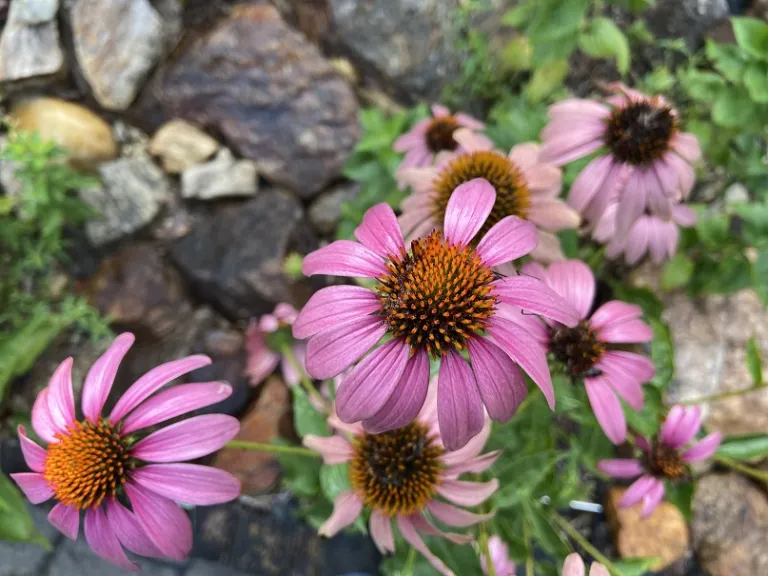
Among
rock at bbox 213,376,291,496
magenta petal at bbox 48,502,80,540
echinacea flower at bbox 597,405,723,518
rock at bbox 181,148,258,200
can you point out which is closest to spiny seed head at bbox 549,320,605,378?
echinacea flower at bbox 597,405,723,518

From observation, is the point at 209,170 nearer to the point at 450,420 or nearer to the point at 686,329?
the point at 450,420

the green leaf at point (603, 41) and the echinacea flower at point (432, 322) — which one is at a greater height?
the green leaf at point (603, 41)

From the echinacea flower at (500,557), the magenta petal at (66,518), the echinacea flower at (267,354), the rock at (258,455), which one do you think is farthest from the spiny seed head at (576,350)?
the rock at (258,455)

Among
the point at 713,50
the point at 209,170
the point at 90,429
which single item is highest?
the point at 713,50

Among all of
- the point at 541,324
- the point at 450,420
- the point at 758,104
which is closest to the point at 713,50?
the point at 758,104

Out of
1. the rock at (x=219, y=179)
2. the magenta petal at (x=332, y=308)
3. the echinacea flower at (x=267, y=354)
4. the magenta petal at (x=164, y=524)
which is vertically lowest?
the echinacea flower at (x=267, y=354)

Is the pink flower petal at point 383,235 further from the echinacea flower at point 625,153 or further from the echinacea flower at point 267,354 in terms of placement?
the echinacea flower at point 267,354
